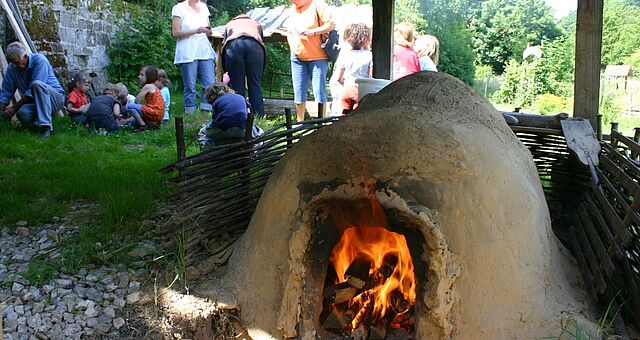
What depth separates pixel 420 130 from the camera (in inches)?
→ 134

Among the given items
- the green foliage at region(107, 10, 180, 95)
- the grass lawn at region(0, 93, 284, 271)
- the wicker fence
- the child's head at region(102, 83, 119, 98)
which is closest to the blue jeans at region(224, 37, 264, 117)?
the grass lawn at region(0, 93, 284, 271)

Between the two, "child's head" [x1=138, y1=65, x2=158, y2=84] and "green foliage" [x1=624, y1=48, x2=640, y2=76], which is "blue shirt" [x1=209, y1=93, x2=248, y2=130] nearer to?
"child's head" [x1=138, y1=65, x2=158, y2=84]

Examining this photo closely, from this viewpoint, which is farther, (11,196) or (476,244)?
(11,196)

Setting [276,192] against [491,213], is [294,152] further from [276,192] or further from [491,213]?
[491,213]

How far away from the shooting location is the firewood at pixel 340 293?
3585 millimetres

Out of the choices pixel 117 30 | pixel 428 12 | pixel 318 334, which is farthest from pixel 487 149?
pixel 428 12

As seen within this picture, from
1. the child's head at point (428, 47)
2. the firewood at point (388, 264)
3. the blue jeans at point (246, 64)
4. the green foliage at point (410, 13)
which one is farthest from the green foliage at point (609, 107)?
the firewood at point (388, 264)

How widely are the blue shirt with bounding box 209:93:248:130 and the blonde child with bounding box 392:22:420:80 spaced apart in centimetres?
218

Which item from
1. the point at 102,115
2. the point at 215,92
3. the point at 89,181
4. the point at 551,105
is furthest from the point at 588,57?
the point at 551,105

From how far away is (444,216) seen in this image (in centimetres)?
311

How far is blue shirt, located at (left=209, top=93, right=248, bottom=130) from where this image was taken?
19.0 feet

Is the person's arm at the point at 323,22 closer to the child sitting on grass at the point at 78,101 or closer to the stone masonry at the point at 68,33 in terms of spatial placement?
the child sitting on grass at the point at 78,101

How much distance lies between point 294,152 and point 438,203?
101cm

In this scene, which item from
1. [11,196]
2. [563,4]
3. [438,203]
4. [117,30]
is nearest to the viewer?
[438,203]
